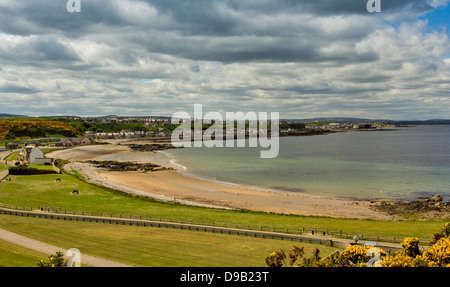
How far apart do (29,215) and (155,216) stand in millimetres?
13363

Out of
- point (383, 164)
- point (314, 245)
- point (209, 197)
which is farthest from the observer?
point (383, 164)

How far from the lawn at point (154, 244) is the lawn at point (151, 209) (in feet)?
23.8

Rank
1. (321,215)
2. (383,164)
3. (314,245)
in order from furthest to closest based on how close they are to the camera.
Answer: (383,164) < (321,215) < (314,245)

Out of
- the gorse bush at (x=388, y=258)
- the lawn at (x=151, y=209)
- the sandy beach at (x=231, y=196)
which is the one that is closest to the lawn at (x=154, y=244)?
the gorse bush at (x=388, y=258)

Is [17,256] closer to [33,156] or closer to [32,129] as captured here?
[33,156]

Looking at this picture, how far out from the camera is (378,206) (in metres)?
48.3

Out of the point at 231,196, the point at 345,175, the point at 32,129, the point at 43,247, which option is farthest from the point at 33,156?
the point at 32,129

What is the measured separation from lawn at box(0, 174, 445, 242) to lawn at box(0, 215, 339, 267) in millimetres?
7249

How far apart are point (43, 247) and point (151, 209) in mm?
17403

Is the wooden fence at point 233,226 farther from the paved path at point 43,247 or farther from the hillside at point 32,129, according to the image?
the hillside at point 32,129

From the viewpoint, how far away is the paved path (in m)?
23.0

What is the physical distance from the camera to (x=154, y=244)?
27641 mm
